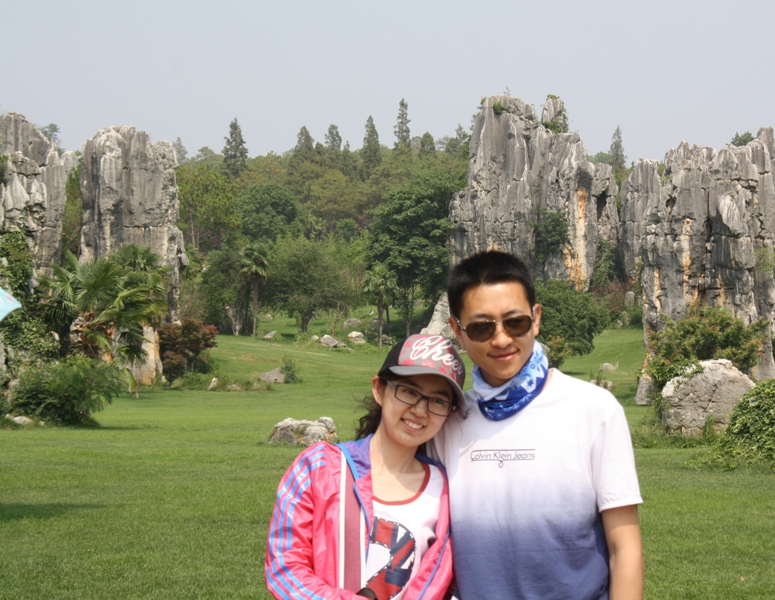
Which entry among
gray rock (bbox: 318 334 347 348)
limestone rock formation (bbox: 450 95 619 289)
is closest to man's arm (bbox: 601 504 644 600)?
limestone rock formation (bbox: 450 95 619 289)

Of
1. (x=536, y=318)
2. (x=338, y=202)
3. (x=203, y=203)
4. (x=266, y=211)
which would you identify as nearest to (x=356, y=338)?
(x=203, y=203)

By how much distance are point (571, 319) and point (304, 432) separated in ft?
96.7

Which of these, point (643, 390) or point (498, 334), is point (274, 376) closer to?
point (643, 390)

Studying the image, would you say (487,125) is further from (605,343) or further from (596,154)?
(596,154)

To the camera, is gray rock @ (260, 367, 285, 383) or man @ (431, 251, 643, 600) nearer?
man @ (431, 251, 643, 600)

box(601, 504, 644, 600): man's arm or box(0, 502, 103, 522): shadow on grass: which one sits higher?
box(601, 504, 644, 600): man's arm

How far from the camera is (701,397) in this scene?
20.2m

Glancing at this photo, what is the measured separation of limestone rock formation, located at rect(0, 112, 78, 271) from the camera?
95.9ft

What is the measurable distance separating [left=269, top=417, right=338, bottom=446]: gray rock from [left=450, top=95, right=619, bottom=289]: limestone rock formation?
40.7 m

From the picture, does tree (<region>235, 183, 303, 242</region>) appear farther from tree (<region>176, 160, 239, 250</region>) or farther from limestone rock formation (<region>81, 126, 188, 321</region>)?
limestone rock formation (<region>81, 126, 188, 321</region>)

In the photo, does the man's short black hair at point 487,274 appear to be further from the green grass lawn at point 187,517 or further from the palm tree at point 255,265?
the palm tree at point 255,265

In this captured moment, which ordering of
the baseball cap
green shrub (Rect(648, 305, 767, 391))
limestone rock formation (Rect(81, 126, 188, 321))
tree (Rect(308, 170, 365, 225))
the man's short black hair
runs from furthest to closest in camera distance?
tree (Rect(308, 170, 365, 225)) < limestone rock formation (Rect(81, 126, 188, 321)) < green shrub (Rect(648, 305, 767, 391)) < the man's short black hair < the baseball cap

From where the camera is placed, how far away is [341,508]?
9.78 ft

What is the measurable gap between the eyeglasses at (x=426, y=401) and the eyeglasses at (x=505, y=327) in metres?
0.23
